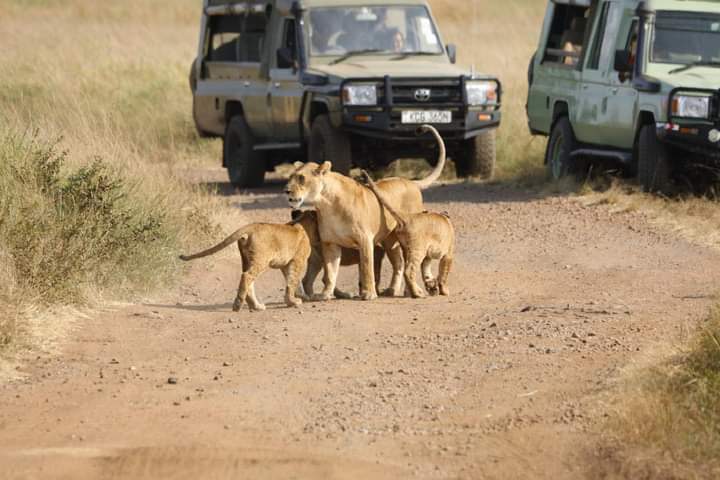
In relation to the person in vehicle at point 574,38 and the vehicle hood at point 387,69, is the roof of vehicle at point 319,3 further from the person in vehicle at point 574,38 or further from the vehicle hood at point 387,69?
the person in vehicle at point 574,38

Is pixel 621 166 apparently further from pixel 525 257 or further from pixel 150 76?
pixel 150 76

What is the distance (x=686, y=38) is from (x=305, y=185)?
6348 millimetres

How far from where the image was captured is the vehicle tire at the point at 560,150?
16.4m

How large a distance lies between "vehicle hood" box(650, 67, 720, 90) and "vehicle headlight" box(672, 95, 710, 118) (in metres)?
0.11

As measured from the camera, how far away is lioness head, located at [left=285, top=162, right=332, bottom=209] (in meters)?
9.74

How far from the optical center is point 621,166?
16.2 m

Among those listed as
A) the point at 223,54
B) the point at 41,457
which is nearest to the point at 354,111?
the point at 223,54

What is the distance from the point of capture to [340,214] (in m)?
9.98

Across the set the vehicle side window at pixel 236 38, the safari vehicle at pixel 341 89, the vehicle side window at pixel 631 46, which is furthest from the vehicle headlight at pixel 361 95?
the vehicle side window at pixel 631 46

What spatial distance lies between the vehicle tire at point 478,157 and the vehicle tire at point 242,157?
7.38 feet

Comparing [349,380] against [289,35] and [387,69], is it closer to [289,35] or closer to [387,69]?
[387,69]

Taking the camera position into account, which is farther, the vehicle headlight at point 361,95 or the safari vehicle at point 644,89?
the vehicle headlight at point 361,95

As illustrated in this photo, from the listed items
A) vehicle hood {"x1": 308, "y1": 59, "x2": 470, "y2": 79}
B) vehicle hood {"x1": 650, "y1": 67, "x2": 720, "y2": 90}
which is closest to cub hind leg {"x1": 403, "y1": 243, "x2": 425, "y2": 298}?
vehicle hood {"x1": 650, "y1": 67, "x2": 720, "y2": 90}

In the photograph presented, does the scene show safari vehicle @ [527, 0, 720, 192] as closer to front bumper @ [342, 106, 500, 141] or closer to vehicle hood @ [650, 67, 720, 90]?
vehicle hood @ [650, 67, 720, 90]
